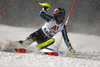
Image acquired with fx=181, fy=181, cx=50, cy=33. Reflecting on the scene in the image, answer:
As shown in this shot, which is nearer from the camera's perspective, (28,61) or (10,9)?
(28,61)

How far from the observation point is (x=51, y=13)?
7.71 metres

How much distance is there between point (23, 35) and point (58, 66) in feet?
16.1

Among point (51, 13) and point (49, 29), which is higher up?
point (51, 13)

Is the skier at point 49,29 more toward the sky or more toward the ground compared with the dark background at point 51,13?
more toward the ground

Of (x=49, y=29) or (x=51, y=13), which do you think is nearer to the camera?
(x=49, y=29)

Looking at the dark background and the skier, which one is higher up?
the dark background

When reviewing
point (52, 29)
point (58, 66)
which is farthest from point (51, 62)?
point (52, 29)

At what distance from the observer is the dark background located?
7621 millimetres

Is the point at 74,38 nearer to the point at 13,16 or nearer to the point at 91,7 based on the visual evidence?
the point at 91,7

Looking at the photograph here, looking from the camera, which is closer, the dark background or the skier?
the skier

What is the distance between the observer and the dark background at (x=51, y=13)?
762 cm

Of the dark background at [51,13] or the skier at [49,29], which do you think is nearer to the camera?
the skier at [49,29]

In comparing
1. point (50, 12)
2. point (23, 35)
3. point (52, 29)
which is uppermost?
point (50, 12)

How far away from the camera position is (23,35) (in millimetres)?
6855
